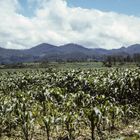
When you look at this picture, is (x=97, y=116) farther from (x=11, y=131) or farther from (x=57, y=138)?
(x=11, y=131)

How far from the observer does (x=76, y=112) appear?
17.2 metres

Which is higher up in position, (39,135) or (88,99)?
(88,99)

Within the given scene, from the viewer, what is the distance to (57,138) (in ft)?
59.0

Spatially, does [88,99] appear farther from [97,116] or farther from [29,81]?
[29,81]

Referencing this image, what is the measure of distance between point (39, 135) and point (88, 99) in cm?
427

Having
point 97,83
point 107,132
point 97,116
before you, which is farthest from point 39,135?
Answer: point 97,83

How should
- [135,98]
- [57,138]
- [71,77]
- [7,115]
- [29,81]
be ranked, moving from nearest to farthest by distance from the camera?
[57,138]
[7,115]
[135,98]
[71,77]
[29,81]

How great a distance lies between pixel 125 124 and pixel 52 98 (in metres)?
5.30

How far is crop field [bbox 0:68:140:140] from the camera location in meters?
16.0

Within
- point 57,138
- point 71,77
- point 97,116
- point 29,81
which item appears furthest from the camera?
point 29,81

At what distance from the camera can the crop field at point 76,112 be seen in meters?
16.0

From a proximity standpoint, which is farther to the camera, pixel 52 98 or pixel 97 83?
pixel 97 83

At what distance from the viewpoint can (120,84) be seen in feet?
96.2

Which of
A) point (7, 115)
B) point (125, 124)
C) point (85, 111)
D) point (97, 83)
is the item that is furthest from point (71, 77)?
point (85, 111)
